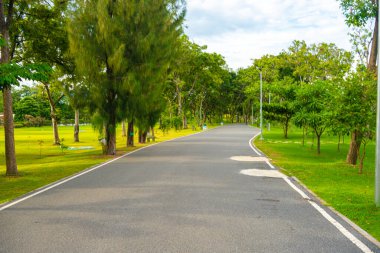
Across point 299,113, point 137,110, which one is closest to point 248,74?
point 299,113

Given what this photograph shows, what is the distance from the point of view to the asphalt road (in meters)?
5.28

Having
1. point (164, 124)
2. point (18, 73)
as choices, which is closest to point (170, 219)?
point (18, 73)

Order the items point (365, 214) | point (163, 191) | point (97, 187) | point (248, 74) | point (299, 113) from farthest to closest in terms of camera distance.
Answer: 1. point (248, 74)
2. point (299, 113)
3. point (97, 187)
4. point (163, 191)
5. point (365, 214)

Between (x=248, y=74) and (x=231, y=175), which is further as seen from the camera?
(x=248, y=74)

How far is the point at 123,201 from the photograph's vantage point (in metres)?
8.12

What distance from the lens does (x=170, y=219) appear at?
6605 millimetres

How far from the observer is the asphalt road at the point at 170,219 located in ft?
17.3

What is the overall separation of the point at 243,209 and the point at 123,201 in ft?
8.54

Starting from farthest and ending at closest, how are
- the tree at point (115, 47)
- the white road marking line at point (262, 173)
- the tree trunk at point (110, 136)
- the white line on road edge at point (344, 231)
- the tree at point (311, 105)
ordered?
the tree at point (311, 105)
the tree trunk at point (110, 136)
the tree at point (115, 47)
the white road marking line at point (262, 173)
the white line on road edge at point (344, 231)

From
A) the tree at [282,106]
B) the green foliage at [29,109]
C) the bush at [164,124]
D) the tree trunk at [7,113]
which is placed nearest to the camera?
the tree trunk at [7,113]

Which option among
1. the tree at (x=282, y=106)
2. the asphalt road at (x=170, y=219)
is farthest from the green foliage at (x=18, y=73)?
the tree at (x=282, y=106)

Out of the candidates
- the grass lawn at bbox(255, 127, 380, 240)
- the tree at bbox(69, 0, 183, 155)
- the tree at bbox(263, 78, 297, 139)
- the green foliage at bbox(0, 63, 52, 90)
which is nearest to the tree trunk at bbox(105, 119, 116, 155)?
the tree at bbox(69, 0, 183, 155)

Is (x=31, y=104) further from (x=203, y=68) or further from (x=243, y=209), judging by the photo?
(x=243, y=209)

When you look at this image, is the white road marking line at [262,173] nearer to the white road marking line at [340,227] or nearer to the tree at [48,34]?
the white road marking line at [340,227]
